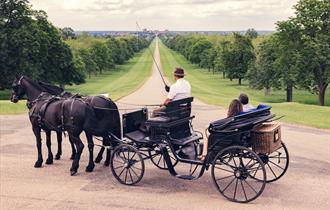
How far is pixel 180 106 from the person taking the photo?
31.5 feet

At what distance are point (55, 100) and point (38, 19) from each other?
4329cm

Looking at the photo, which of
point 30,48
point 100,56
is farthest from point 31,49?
point 100,56

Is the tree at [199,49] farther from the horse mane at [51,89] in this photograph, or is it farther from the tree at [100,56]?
the horse mane at [51,89]

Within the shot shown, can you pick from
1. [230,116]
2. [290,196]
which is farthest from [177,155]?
[290,196]

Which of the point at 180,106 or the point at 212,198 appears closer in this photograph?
the point at 212,198

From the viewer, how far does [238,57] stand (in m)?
63.4

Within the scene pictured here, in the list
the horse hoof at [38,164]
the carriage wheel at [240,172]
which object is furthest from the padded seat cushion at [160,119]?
the horse hoof at [38,164]

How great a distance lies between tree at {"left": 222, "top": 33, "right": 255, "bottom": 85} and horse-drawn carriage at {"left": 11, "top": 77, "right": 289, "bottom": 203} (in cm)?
5290

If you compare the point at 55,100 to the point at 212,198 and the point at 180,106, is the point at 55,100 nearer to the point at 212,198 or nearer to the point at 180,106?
the point at 180,106

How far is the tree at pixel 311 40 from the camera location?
38.5 m

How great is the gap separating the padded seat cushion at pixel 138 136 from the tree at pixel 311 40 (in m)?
31.6

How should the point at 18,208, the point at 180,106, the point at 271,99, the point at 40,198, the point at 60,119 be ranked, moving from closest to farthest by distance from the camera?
the point at 18,208
the point at 40,198
the point at 180,106
the point at 60,119
the point at 271,99

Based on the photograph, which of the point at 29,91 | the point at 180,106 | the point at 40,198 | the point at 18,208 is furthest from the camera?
the point at 29,91

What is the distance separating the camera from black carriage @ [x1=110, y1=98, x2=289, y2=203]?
346 inches
